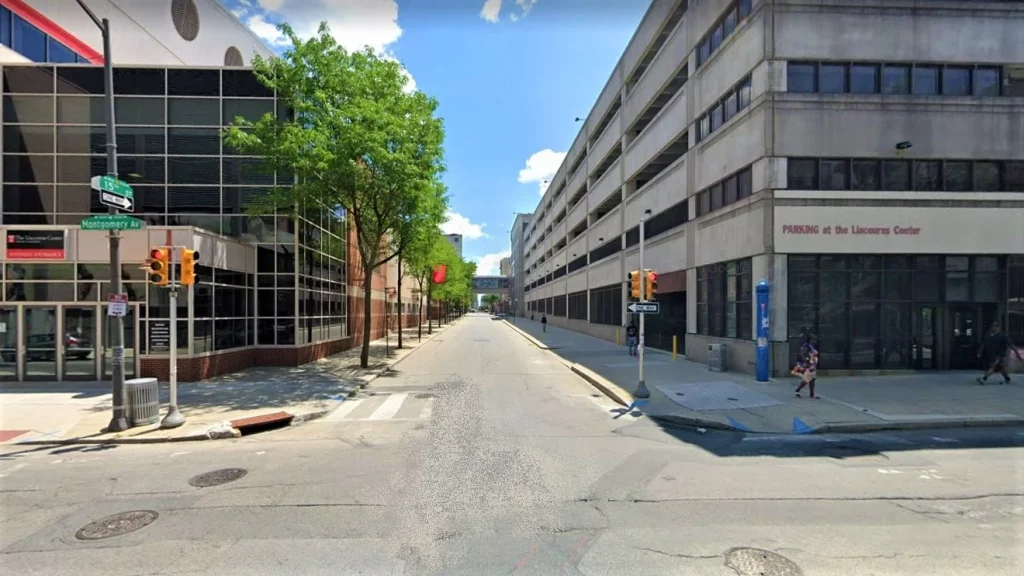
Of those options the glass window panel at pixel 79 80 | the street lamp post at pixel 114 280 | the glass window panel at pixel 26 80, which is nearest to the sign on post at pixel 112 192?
the street lamp post at pixel 114 280

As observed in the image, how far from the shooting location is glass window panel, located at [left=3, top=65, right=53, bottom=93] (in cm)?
1666

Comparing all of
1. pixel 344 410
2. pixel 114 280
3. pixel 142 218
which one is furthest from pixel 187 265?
pixel 142 218

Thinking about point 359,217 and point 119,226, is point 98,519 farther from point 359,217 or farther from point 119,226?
point 359,217

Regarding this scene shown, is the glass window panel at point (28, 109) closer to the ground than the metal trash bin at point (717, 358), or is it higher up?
higher up

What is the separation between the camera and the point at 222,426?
929cm

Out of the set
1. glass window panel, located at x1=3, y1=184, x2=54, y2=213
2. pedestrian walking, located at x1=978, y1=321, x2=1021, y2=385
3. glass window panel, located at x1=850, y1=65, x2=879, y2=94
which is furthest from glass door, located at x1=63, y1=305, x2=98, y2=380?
pedestrian walking, located at x1=978, y1=321, x2=1021, y2=385

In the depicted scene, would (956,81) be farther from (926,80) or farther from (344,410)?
(344,410)

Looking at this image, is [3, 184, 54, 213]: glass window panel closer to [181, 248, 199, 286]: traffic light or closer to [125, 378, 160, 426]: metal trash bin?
[181, 248, 199, 286]: traffic light

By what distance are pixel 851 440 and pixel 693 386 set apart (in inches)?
200

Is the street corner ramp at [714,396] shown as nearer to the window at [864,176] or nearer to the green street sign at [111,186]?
the window at [864,176]

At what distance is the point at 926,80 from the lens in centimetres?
1560

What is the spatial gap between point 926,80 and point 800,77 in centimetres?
421

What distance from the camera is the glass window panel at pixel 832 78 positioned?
610 inches

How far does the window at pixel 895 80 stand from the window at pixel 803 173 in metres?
3.57
